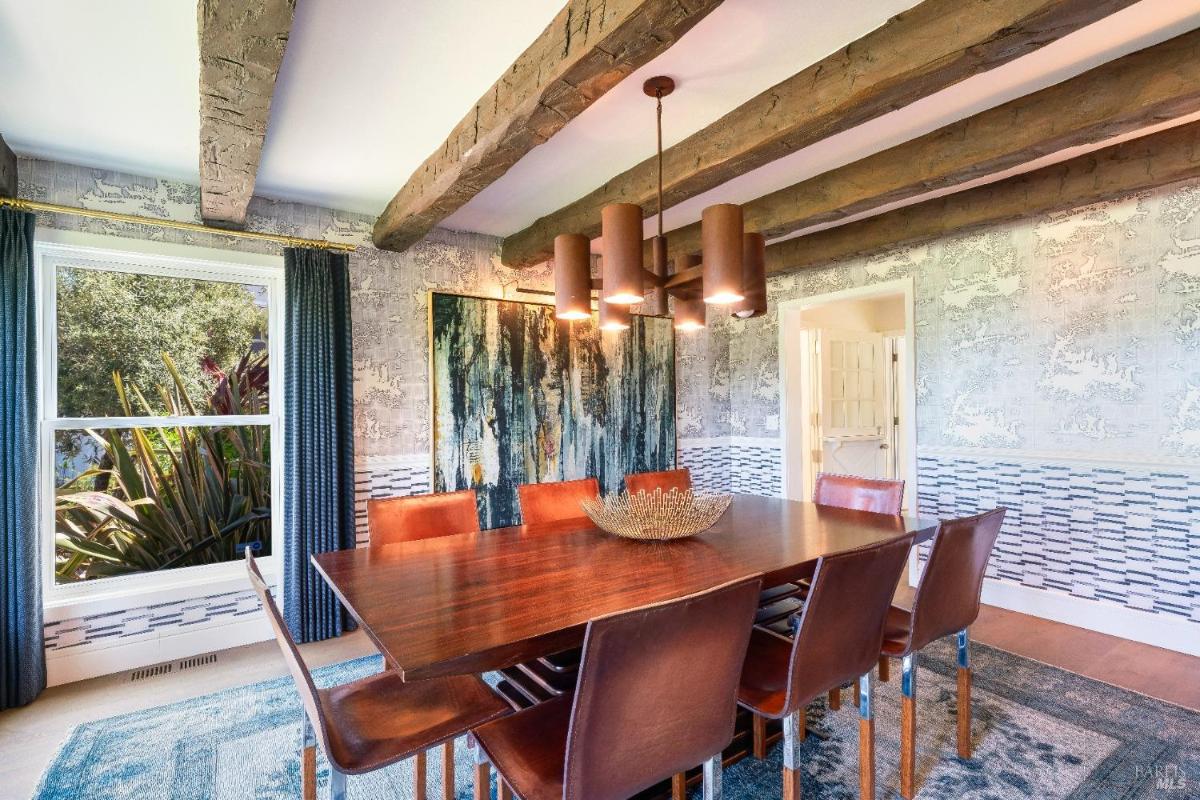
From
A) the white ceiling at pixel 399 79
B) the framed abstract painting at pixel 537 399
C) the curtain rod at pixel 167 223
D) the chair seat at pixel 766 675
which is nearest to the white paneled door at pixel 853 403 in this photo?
the framed abstract painting at pixel 537 399

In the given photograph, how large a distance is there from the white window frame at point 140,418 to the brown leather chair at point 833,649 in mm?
2753

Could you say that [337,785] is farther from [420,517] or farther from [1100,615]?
[1100,615]

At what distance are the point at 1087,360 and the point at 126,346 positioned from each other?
5004 mm

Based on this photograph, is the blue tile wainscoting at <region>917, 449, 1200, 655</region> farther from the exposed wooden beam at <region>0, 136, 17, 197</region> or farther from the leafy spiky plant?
the exposed wooden beam at <region>0, 136, 17, 197</region>

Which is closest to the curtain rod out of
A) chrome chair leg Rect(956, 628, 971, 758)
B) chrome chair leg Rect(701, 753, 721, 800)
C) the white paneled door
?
chrome chair leg Rect(701, 753, 721, 800)

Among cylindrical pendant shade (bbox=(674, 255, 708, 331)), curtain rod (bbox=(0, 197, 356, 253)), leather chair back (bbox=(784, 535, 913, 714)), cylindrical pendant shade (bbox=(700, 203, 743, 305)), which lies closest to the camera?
leather chair back (bbox=(784, 535, 913, 714))

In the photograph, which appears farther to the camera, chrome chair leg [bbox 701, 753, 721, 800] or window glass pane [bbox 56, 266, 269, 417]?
window glass pane [bbox 56, 266, 269, 417]

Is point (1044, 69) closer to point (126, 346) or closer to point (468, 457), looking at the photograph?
point (468, 457)

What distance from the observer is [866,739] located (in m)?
1.72

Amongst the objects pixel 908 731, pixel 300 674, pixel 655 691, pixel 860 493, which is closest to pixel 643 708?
pixel 655 691

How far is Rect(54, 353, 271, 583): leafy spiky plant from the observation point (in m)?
2.92

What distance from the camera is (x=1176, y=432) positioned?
2.93 metres

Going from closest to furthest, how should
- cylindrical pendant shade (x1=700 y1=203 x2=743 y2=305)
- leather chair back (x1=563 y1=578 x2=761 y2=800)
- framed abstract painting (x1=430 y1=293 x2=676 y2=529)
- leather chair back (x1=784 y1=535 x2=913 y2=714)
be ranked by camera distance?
leather chair back (x1=563 y1=578 x2=761 y2=800) < leather chair back (x1=784 y1=535 x2=913 y2=714) < cylindrical pendant shade (x1=700 y1=203 x2=743 y2=305) < framed abstract painting (x1=430 y1=293 x2=676 y2=529)

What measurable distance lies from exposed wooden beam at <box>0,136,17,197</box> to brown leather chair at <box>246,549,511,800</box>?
2.34 m
